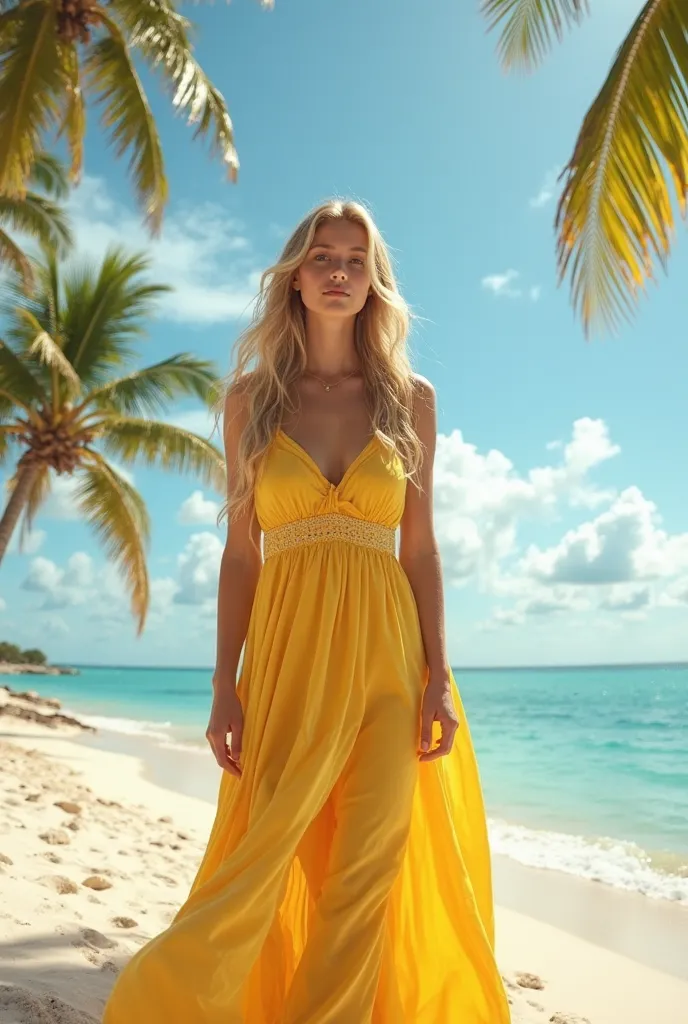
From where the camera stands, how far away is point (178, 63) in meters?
10.2

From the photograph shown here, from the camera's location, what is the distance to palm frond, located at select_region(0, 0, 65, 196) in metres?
8.73

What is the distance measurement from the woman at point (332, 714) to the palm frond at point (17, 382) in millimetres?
11176

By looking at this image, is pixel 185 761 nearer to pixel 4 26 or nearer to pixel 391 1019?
pixel 4 26

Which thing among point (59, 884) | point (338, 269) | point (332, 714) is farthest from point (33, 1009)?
point (338, 269)

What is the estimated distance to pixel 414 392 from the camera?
303 centimetres

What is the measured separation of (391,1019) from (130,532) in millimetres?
11359

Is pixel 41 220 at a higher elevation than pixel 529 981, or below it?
higher

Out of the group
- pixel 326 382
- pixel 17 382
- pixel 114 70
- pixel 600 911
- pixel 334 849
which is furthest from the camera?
pixel 17 382

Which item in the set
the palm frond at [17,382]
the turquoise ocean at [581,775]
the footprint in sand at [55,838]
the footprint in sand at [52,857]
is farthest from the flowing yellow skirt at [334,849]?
the palm frond at [17,382]

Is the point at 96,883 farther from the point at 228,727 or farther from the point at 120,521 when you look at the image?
the point at 120,521

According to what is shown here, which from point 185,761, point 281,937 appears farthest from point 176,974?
point 185,761

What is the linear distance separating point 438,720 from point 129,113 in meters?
9.43

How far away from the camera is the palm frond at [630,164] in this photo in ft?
13.8

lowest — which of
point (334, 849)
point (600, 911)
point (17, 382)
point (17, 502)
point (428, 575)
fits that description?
point (600, 911)
